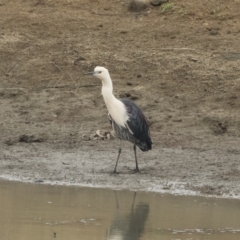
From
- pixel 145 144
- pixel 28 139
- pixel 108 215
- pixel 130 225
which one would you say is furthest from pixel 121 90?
pixel 130 225

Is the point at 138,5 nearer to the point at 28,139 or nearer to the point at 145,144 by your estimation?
the point at 28,139

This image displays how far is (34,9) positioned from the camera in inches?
655

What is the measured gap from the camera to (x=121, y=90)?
14164 mm

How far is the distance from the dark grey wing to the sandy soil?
36 centimetres

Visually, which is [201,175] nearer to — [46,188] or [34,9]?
[46,188]

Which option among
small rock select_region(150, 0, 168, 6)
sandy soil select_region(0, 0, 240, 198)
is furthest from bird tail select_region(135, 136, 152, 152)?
small rock select_region(150, 0, 168, 6)

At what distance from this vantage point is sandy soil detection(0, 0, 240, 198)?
11.7 meters

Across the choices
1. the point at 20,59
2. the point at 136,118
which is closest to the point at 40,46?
the point at 20,59

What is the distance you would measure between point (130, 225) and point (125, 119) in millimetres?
2341

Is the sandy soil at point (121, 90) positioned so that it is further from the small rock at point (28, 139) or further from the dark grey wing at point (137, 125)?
the dark grey wing at point (137, 125)

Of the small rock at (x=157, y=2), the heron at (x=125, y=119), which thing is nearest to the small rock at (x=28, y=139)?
the heron at (x=125, y=119)

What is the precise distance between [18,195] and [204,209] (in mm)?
1860

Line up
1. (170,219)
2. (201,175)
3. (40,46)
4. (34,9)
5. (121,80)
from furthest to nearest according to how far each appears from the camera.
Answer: (34,9), (40,46), (121,80), (201,175), (170,219)

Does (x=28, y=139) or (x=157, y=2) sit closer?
(x=28, y=139)
